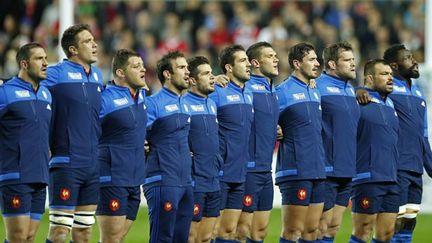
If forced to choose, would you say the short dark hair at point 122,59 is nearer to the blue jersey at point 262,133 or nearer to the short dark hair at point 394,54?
the blue jersey at point 262,133

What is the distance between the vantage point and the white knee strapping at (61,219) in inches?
512

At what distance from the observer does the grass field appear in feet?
58.0

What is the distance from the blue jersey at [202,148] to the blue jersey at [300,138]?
39.5 inches

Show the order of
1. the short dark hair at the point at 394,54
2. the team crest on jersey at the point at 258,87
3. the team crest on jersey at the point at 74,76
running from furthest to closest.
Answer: the short dark hair at the point at 394,54 < the team crest on jersey at the point at 258,87 < the team crest on jersey at the point at 74,76

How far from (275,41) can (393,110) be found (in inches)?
339

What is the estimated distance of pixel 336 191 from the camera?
1467 centimetres

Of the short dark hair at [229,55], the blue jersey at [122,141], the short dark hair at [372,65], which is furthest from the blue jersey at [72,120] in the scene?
the short dark hair at [372,65]

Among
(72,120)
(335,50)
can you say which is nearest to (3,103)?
(72,120)

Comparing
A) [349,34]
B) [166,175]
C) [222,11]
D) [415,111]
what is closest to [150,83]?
[222,11]

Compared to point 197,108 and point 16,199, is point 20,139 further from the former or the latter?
point 197,108

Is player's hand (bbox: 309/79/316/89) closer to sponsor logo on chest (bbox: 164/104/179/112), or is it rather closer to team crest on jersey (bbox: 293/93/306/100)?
team crest on jersey (bbox: 293/93/306/100)

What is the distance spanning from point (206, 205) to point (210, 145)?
0.64 m

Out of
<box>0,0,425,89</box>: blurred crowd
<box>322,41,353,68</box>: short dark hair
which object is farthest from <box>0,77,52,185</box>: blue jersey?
<box>0,0,425,89</box>: blurred crowd

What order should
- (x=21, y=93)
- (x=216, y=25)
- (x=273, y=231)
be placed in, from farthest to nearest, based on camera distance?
(x=216, y=25) → (x=273, y=231) → (x=21, y=93)
